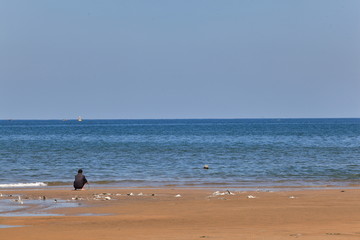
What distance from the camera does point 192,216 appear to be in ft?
64.7

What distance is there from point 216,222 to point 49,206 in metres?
6.73

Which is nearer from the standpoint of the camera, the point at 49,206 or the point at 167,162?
the point at 49,206

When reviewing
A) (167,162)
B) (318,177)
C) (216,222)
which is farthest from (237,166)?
(216,222)

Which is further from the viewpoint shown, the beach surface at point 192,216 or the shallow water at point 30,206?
the shallow water at point 30,206

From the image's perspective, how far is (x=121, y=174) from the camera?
41.6 metres

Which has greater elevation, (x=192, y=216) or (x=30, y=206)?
(x=192, y=216)

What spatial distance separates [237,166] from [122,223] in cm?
3011

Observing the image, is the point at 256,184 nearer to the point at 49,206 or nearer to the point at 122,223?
the point at 49,206

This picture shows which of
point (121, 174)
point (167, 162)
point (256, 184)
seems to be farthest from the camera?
point (167, 162)

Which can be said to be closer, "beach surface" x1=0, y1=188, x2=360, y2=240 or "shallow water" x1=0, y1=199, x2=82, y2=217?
"beach surface" x1=0, y1=188, x2=360, y2=240

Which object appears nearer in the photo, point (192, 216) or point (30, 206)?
point (192, 216)

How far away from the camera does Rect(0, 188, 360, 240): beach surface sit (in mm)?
16141

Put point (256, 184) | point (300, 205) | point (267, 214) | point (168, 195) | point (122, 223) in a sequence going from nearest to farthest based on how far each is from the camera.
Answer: point (122, 223) < point (267, 214) < point (300, 205) < point (168, 195) < point (256, 184)

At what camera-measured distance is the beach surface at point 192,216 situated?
16141mm
